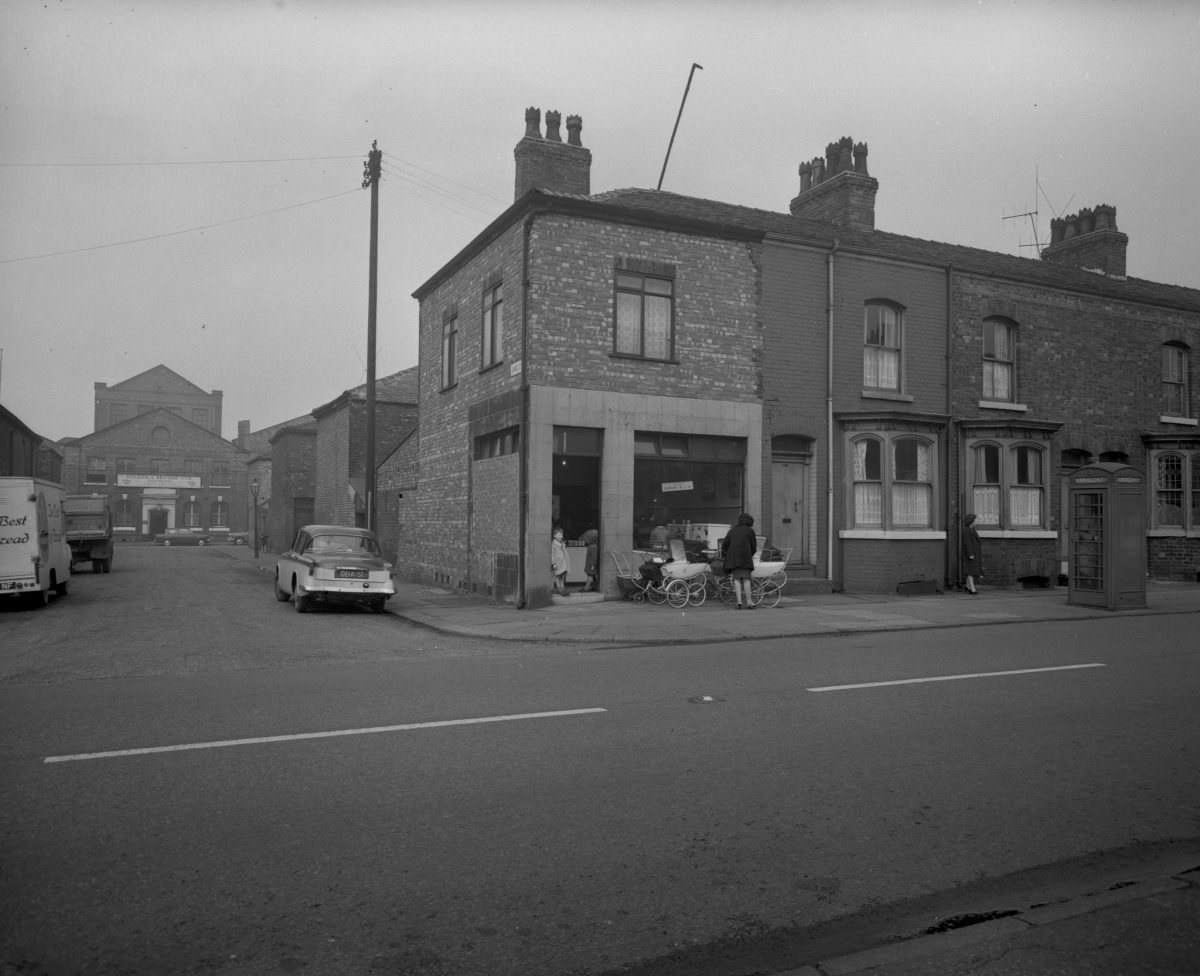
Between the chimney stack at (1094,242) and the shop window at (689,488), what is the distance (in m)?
13.7

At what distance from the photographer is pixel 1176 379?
24250 mm

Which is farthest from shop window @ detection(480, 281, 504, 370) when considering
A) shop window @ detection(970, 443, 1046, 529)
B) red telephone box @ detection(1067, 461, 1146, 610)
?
red telephone box @ detection(1067, 461, 1146, 610)

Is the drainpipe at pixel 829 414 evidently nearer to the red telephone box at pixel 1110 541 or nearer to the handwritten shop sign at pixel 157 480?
the red telephone box at pixel 1110 541

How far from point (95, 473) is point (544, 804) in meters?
68.9

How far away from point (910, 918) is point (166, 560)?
3701 centimetres

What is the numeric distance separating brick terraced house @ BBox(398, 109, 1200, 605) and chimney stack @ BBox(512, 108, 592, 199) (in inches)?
1.8

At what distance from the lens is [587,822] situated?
4805 millimetres

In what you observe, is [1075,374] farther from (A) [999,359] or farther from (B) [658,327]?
(B) [658,327]

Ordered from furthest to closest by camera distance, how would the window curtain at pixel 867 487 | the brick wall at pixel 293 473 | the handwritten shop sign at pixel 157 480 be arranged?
1. the handwritten shop sign at pixel 157 480
2. the brick wall at pixel 293 473
3. the window curtain at pixel 867 487

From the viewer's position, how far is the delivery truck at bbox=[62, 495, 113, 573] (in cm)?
2925

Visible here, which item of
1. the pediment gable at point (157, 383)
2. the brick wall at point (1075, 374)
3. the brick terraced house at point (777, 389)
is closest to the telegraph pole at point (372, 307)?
the brick terraced house at point (777, 389)

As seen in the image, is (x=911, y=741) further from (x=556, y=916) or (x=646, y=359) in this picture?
(x=646, y=359)

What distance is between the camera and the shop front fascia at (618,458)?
55.1 feet

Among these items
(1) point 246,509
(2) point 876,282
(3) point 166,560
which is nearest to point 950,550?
(2) point 876,282
